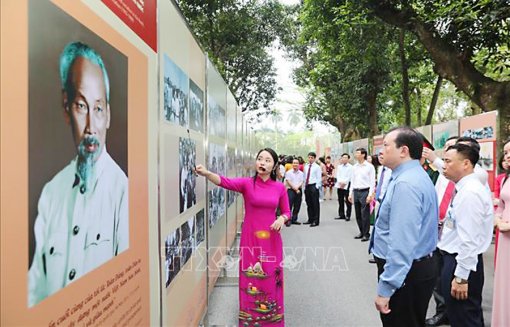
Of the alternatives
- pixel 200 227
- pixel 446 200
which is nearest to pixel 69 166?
pixel 200 227

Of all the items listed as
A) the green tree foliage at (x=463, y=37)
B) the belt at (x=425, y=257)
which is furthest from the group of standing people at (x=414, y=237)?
the green tree foliage at (x=463, y=37)

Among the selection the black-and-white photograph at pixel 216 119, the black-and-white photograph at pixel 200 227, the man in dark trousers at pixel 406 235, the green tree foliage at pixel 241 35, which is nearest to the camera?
the man in dark trousers at pixel 406 235

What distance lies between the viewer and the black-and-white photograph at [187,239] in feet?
8.71

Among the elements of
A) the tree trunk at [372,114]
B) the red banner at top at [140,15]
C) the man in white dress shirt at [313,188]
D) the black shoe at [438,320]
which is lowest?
the black shoe at [438,320]

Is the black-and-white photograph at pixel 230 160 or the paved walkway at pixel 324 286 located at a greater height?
the black-and-white photograph at pixel 230 160

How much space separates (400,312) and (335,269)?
353cm

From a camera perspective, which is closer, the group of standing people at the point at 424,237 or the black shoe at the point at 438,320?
the group of standing people at the point at 424,237

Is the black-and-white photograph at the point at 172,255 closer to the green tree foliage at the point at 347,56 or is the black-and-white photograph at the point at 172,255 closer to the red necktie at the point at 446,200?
the red necktie at the point at 446,200

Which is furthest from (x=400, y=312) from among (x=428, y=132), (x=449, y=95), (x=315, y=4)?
(x=449, y=95)

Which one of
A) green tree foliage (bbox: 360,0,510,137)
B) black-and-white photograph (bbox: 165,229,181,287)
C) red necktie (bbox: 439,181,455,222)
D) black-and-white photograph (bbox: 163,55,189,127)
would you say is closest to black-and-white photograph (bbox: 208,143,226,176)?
black-and-white photograph (bbox: 163,55,189,127)

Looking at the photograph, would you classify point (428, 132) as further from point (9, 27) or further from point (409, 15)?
point (9, 27)

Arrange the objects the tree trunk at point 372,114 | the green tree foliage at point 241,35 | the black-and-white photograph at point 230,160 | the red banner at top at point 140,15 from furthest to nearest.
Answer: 1. the tree trunk at point 372,114
2. the green tree foliage at point 241,35
3. the black-and-white photograph at point 230,160
4. the red banner at top at point 140,15

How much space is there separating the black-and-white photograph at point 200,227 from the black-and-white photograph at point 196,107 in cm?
68

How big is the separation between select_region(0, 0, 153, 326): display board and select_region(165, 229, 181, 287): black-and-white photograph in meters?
0.50
